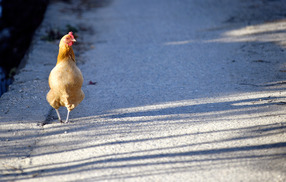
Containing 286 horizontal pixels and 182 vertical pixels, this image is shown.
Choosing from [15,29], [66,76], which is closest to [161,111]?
[66,76]

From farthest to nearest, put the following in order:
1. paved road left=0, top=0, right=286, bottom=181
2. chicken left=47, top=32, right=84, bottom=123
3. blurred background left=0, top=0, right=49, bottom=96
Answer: blurred background left=0, top=0, right=49, bottom=96, chicken left=47, top=32, right=84, bottom=123, paved road left=0, top=0, right=286, bottom=181

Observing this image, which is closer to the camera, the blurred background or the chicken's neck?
the chicken's neck

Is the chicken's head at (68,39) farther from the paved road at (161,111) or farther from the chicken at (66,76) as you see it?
the paved road at (161,111)

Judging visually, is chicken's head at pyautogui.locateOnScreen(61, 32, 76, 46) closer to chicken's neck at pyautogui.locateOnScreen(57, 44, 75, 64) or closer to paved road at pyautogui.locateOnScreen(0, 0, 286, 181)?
chicken's neck at pyautogui.locateOnScreen(57, 44, 75, 64)

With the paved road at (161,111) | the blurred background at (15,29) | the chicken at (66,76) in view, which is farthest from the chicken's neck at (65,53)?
the blurred background at (15,29)

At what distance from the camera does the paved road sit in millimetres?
3387

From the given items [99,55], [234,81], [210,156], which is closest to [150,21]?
[99,55]

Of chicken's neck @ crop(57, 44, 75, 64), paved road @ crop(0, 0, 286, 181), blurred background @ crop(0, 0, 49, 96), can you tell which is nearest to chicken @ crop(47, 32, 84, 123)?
chicken's neck @ crop(57, 44, 75, 64)

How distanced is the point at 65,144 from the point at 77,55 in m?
3.72

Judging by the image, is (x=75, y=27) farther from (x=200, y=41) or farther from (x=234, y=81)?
(x=234, y=81)

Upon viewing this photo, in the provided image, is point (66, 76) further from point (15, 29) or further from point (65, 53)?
point (15, 29)

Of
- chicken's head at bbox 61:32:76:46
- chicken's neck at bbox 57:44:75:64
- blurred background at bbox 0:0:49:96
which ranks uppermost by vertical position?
chicken's head at bbox 61:32:76:46

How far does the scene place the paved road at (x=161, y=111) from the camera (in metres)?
3.39

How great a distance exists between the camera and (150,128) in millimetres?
4184
